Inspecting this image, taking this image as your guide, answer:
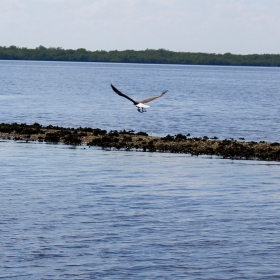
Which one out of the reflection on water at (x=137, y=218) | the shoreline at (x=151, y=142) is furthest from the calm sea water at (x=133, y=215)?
the shoreline at (x=151, y=142)

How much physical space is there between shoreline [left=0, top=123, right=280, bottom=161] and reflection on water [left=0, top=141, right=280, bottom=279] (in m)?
1.93

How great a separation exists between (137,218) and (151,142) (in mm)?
17247

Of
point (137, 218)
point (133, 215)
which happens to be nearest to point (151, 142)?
point (133, 215)

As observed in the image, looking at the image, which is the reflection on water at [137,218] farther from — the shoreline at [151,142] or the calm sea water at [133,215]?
the shoreline at [151,142]

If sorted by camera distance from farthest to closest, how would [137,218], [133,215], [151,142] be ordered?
[151,142] → [133,215] → [137,218]

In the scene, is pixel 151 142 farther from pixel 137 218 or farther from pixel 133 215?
pixel 137 218

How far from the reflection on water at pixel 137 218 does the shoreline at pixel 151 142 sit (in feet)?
6.33

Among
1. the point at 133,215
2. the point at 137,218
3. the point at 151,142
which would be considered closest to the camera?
the point at 137,218

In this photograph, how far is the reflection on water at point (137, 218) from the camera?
60.8ft

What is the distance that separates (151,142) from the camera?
133ft

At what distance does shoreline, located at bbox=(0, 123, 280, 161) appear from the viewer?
38500 millimetres

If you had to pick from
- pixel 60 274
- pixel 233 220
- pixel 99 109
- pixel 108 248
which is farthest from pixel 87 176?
pixel 99 109

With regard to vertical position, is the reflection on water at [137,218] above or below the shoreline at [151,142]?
below

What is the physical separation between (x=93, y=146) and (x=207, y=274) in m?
24.3
